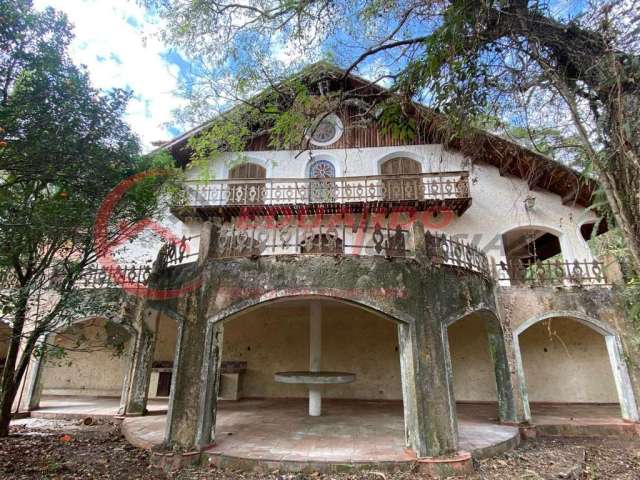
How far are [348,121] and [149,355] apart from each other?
9.39 metres

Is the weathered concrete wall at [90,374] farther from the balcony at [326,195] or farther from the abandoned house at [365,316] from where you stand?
the balcony at [326,195]

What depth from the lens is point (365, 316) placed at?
11.7 meters

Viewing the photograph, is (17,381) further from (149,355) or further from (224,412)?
(224,412)

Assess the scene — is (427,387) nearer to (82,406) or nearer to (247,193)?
(247,193)

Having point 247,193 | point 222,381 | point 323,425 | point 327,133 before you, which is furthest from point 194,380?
point 327,133

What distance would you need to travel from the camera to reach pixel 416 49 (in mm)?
4586

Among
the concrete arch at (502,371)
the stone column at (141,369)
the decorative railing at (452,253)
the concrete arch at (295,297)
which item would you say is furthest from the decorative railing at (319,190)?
the concrete arch at (295,297)

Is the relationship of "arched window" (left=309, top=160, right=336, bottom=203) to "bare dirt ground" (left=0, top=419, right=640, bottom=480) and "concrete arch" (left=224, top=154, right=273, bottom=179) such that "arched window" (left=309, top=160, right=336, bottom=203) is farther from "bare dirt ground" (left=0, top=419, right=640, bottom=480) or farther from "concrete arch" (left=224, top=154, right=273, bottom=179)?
"bare dirt ground" (left=0, top=419, right=640, bottom=480)

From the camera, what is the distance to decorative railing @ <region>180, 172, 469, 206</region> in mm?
10523

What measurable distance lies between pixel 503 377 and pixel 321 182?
720 cm

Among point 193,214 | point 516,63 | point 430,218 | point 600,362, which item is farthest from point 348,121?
point 600,362

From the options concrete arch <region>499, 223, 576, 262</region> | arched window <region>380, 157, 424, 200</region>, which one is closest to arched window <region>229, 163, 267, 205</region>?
arched window <region>380, 157, 424, 200</region>

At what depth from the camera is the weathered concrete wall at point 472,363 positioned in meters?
11.0

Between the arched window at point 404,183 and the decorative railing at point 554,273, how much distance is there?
3.07m
